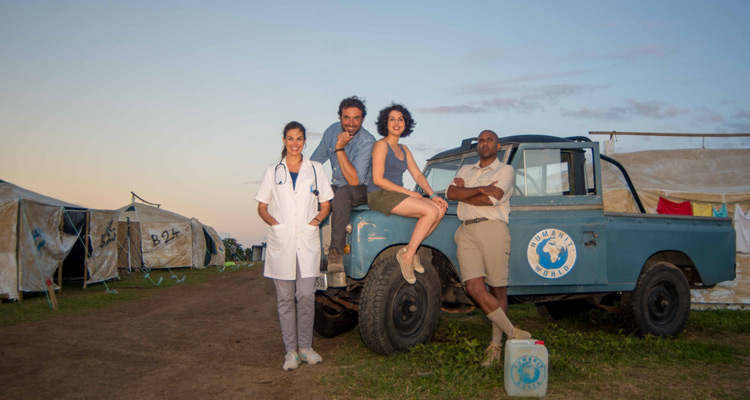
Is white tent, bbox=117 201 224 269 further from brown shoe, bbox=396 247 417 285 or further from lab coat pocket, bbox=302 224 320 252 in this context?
brown shoe, bbox=396 247 417 285

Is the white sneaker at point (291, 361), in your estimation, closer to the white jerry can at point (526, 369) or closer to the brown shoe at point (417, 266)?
the brown shoe at point (417, 266)

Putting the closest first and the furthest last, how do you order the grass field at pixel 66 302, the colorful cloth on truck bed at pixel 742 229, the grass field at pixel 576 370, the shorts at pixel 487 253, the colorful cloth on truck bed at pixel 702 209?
the grass field at pixel 576 370, the shorts at pixel 487 253, the grass field at pixel 66 302, the colorful cloth on truck bed at pixel 742 229, the colorful cloth on truck bed at pixel 702 209

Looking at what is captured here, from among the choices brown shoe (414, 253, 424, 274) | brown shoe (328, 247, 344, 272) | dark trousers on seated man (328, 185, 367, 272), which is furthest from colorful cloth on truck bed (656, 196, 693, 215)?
brown shoe (328, 247, 344, 272)

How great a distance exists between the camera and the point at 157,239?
23.9 metres

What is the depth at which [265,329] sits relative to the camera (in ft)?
24.0

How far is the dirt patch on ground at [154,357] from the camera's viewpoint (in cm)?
410

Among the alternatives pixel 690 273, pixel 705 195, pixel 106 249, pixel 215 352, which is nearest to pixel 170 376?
pixel 215 352

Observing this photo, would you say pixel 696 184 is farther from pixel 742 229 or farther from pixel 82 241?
pixel 82 241

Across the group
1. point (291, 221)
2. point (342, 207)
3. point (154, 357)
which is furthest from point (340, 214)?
point (154, 357)

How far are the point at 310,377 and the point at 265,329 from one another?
310cm

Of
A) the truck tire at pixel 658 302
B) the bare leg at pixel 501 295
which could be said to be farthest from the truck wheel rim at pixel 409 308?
the truck tire at pixel 658 302

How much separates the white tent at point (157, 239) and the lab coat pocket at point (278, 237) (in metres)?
19.1

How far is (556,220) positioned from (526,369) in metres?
2.14

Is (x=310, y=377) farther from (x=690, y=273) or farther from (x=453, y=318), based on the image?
(x=690, y=273)
